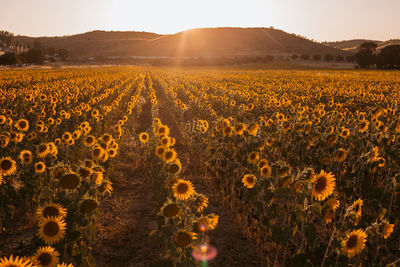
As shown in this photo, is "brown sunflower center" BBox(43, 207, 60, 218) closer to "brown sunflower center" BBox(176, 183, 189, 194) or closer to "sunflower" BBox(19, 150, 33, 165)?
"brown sunflower center" BBox(176, 183, 189, 194)

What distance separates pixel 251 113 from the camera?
38.8ft

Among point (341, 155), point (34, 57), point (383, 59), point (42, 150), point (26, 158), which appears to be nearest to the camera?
point (341, 155)

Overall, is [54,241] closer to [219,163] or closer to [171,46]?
[219,163]

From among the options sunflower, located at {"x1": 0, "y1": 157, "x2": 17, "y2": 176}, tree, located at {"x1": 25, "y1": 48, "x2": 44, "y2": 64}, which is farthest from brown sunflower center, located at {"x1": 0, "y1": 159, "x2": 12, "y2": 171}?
tree, located at {"x1": 25, "y1": 48, "x2": 44, "y2": 64}

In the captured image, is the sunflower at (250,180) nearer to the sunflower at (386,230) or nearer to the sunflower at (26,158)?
the sunflower at (386,230)

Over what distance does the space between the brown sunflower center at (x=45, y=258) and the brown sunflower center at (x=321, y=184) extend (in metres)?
2.84

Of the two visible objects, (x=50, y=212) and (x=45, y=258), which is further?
(x=50, y=212)

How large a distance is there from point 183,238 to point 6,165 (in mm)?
3632

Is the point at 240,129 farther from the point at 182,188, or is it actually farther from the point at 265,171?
the point at 182,188

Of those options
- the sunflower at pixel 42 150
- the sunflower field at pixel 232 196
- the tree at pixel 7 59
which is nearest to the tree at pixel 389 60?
the sunflower field at pixel 232 196

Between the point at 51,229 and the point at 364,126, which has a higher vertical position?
the point at 364,126

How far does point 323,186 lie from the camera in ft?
10.6

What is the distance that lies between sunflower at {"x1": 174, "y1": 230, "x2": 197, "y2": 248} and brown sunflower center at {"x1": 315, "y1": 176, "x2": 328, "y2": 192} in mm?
1593

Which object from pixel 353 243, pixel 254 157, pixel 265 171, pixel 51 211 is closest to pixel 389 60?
pixel 254 157
